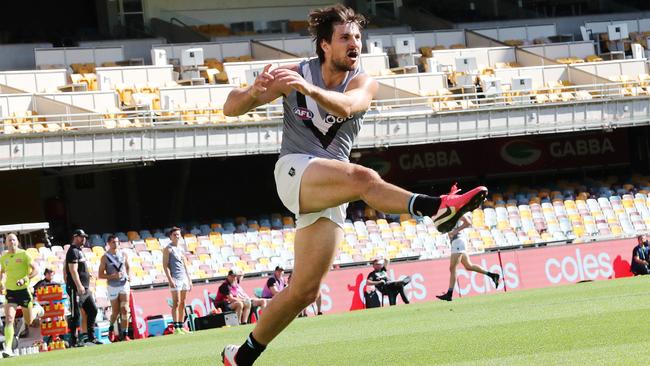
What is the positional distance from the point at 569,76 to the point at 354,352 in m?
29.2

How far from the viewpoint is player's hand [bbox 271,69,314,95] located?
6758 millimetres

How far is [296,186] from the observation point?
718 cm

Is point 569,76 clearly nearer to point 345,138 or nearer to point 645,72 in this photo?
point 645,72

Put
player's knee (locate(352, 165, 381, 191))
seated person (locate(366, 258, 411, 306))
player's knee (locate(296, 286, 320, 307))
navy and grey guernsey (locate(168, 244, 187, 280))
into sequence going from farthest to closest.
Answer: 1. seated person (locate(366, 258, 411, 306))
2. navy and grey guernsey (locate(168, 244, 187, 280))
3. player's knee (locate(296, 286, 320, 307))
4. player's knee (locate(352, 165, 381, 191))

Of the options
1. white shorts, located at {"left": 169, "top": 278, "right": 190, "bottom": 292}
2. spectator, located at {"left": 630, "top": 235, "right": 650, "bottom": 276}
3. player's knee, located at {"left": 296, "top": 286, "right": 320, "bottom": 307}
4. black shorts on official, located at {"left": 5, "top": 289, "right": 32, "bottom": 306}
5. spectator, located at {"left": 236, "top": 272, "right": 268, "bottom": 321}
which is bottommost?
spectator, located at {"left": 630, "top": 235, "right": 650, "bottom": 276}

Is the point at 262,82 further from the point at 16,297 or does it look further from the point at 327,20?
the point at 16,297

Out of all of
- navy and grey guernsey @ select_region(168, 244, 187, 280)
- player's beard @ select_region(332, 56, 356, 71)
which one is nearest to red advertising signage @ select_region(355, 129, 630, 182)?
navy and grey guernsey @ select_region(168, 244, 187, 280)

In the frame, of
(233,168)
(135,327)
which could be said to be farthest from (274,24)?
(135,327)

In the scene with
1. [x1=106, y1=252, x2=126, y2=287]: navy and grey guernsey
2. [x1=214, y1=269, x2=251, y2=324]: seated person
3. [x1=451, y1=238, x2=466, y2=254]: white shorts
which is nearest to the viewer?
[x1=106, y1=252, x2=126, y2=287]: navy and grey guernsey

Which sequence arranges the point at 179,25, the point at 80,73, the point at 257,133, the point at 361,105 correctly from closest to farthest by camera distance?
the point at 361,105 → the point at 257,133 → the point at 80,73 → the point at 179,25

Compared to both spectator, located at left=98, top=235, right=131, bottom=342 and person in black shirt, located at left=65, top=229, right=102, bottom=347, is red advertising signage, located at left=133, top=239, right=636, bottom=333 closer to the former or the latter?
person in black shirt, located at left=65, top=229, right=102, bottom=347

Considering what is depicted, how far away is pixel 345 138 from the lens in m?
7.54

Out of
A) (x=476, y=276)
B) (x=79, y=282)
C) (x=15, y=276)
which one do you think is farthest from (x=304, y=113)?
(x=476, y=276)

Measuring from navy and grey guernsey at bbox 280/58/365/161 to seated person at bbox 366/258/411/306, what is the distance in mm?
15965
